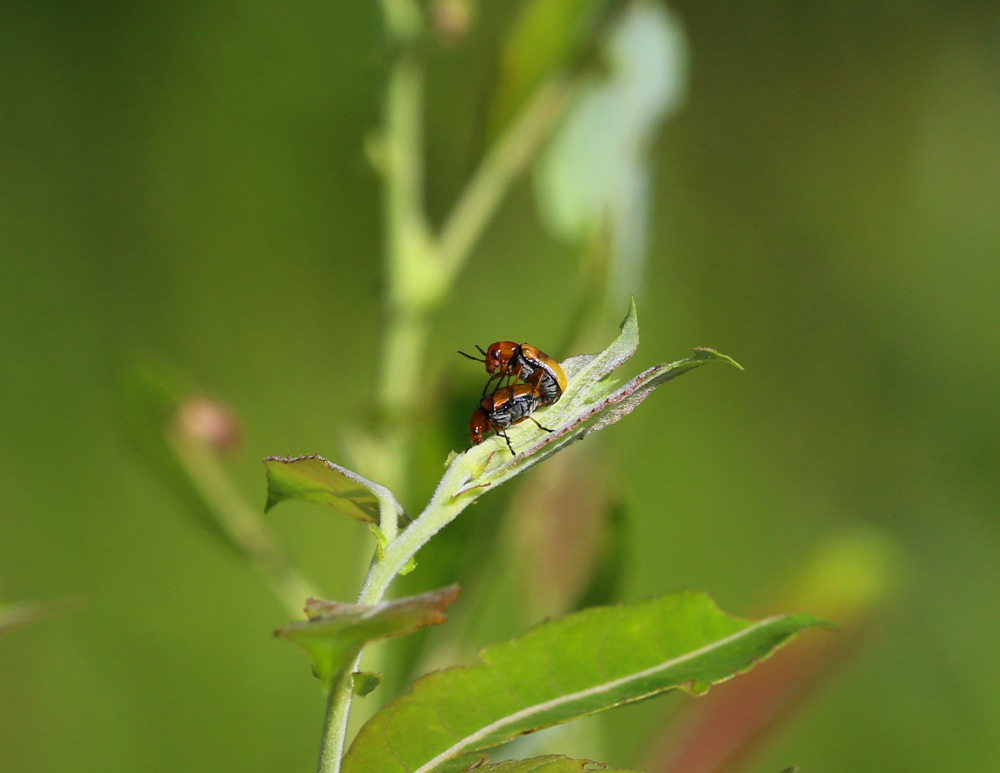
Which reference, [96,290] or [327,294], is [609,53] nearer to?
[327,294]

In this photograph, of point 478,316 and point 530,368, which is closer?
point 530,368

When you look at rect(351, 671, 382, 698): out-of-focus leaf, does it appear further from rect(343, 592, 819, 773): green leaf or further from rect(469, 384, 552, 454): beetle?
rect(469, 384, 552, 454): beetle

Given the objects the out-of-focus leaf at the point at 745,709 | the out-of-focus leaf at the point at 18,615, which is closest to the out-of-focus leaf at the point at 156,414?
the out-of-focus leaf at the point at 18,615

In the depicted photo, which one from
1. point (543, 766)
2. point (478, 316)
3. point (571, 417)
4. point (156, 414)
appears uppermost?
point (478, 316)

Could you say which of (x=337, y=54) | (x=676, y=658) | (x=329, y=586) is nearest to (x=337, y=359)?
(x=329, y=586)

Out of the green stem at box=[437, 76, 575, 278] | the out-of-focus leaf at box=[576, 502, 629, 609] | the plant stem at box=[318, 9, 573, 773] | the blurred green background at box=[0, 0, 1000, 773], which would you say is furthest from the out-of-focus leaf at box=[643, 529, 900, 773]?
the blurred green background at box=[0, 0, 1000, 773]

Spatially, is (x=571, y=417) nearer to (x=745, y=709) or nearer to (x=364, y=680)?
(x=364, y=680)

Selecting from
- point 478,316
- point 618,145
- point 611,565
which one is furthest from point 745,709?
point 478,316
